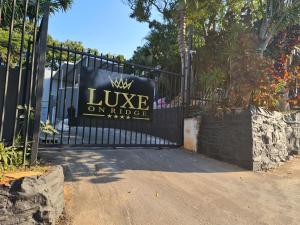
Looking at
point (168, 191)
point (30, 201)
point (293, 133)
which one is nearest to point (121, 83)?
point (168, 191)

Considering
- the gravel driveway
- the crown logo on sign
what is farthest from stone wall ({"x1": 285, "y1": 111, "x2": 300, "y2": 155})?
the crown logo on sign

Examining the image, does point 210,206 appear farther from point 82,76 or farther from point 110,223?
point 82,76

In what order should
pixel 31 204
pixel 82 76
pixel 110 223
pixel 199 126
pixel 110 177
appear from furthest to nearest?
pixel 199 126
pixel 82 76
pixel 110 177
pixel 110 223
pixel 31 204

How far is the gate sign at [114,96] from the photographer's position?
595cm

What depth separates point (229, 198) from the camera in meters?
4.25

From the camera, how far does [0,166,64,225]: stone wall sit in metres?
2.50

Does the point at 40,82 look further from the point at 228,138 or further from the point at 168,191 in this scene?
the point at 228,138

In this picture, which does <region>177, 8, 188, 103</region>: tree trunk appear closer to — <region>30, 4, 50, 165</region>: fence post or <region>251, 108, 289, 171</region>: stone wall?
<region>251, 108, 289, 171</region>: stone wall

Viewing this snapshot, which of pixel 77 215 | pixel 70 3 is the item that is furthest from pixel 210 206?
pixel 70 3

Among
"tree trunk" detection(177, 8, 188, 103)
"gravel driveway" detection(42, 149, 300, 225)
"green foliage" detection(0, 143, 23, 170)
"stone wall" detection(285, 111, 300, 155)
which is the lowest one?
"gravel driveway" detection(42, 149, 300, 225)

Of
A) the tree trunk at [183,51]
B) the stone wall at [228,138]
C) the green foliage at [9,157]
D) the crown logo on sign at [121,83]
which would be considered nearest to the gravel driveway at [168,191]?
the stone wall at [228,138]

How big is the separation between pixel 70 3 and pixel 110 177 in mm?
9941

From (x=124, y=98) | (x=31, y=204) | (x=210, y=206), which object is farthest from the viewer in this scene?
(x=124, y=98)

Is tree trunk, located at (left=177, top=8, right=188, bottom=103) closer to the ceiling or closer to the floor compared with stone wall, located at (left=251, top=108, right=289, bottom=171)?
closer to the ceiling
